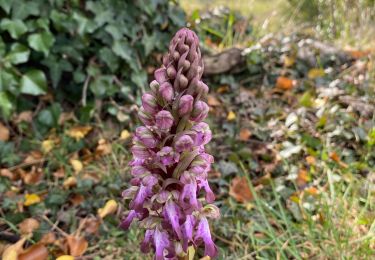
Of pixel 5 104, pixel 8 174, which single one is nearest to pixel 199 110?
pixel 8 174

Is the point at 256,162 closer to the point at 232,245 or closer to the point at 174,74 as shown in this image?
the point at 232,245

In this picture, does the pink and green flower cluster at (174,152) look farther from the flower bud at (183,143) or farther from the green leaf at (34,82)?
the green leaf at (34,82)

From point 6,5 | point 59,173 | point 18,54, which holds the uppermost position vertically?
point 6,5

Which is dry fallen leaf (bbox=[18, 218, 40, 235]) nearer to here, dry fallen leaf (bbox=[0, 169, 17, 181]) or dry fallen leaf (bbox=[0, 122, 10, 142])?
dry fallen leaf (bbox=[0, 169, 17, 181])

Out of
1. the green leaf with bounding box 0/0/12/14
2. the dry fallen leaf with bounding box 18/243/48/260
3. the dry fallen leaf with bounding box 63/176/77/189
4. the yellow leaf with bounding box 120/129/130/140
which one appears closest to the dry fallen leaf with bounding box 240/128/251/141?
the yellow leaf with bounding box 120/129/130/140

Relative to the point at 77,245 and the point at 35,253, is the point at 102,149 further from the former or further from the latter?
the point at 35,253

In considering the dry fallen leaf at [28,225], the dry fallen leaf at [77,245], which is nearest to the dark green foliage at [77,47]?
the dry fallen leaf at [28,225]
